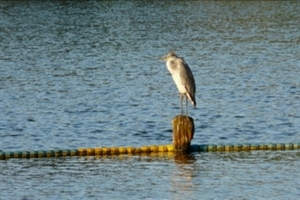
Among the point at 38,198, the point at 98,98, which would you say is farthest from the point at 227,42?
the point at 38,198

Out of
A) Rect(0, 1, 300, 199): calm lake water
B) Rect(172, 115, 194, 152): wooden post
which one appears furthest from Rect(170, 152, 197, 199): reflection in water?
Rect(172, 115, 194, 152): wooden post

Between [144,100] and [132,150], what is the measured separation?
788 centimetres

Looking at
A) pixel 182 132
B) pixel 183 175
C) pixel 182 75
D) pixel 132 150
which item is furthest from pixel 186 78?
pixel 183 175

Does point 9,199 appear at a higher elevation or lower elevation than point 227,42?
lower

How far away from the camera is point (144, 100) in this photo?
2767 cm

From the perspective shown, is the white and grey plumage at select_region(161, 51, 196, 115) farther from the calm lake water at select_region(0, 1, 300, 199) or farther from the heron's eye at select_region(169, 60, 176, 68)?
the calm lake water at select_region(0, 1, 300, 199)

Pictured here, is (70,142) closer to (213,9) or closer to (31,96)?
(31,96)

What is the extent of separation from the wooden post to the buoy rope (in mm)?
202

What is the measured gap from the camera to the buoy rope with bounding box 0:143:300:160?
19500 mm

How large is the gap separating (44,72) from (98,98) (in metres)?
5.96

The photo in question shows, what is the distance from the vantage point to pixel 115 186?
1691 cm

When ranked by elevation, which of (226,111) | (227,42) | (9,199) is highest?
(227,42)

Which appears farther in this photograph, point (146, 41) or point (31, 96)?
point (146, 41)

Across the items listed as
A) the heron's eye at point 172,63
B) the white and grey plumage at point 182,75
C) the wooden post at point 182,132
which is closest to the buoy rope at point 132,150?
the wooden post at point 182,132
